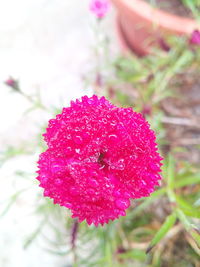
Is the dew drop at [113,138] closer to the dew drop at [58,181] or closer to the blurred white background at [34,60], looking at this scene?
the dew drop at [58,181]

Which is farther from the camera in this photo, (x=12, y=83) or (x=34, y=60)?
(x=34, y=60)

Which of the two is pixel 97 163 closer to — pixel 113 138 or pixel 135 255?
pixel 113 138

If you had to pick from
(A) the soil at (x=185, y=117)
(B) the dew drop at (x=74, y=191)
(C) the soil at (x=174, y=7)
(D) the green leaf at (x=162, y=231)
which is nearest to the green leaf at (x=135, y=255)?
(D) the green leaf at (x=162, y=231)

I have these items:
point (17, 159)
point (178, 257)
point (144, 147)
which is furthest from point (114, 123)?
point (17, 159)

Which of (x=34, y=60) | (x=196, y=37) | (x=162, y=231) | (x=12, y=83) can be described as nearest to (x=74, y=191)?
(x=162, y=231)

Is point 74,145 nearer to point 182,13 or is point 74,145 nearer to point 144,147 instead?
point 144,147
